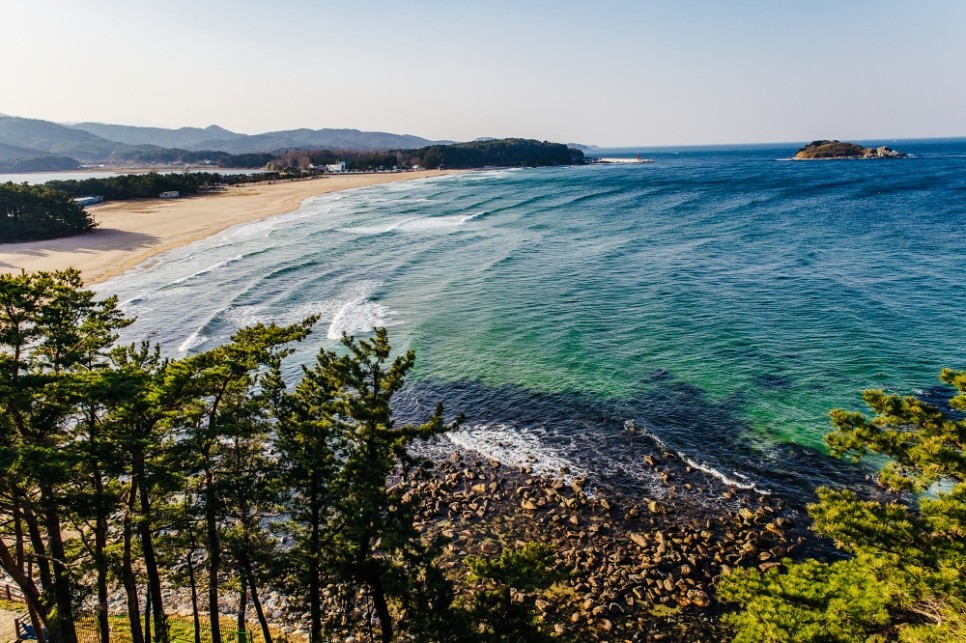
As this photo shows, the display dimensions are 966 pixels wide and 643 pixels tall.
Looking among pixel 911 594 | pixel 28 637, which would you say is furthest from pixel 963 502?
pixel 28 637

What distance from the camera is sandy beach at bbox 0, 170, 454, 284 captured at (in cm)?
6263

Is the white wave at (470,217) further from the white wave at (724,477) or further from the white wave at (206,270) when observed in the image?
the white wave at (724,477)

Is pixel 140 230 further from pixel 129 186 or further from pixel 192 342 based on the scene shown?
pixel 192 342

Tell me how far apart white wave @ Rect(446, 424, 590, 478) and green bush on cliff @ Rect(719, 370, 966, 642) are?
14.1 metres

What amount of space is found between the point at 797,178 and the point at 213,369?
166 metres

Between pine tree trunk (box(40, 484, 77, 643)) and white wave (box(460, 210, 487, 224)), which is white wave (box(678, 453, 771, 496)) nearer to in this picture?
pine tree trunk (box(40, 484, 77, 643))

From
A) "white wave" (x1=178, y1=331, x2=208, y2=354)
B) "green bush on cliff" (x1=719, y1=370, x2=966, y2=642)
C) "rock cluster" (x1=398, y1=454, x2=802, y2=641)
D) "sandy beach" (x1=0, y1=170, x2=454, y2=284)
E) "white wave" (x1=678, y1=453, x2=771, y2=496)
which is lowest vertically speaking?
"rock cluster" (x1=398, y1=454, x2=802, y2=641)

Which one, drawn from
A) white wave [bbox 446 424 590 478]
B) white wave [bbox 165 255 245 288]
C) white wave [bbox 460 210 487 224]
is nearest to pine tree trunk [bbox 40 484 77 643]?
white wave [bbox 446 424 590 478]

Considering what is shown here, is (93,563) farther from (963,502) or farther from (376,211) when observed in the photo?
(376,211)

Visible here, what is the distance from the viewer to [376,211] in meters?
112

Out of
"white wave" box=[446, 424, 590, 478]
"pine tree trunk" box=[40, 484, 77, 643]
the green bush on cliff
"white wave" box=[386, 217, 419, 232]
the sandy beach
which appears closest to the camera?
the green bush on cliff

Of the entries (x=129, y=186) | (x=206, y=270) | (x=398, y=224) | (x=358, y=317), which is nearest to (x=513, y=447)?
(x=358, y=317)

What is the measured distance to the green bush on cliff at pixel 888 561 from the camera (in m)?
9.44

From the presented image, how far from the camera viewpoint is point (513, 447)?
2711 cm
